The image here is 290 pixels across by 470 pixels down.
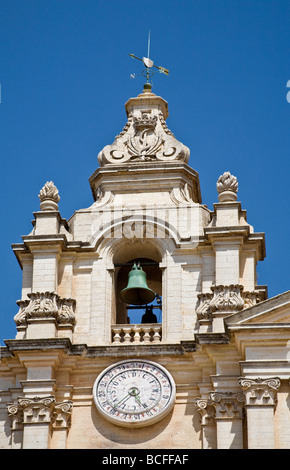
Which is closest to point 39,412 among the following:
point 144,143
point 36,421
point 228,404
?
point 36,421

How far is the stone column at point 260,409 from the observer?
34375 mm

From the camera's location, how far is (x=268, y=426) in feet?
113

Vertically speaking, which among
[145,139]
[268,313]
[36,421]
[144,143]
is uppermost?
[145,139]

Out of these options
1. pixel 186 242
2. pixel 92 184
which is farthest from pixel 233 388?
pixel 92 184

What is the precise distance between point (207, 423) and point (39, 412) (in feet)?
10.9

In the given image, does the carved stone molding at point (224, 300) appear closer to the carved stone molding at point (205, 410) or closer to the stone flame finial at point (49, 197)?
the carved stone molding at point (205, 410)

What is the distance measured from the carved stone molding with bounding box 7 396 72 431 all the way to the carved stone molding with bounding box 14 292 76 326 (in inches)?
73.6

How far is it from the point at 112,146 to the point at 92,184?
976 millimetres

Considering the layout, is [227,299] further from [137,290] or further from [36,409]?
[36,409]

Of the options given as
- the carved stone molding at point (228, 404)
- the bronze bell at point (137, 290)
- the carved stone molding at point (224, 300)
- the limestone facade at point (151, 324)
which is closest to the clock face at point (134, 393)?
the limestone facade at point (151, 324)

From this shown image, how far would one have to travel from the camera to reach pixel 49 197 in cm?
3884

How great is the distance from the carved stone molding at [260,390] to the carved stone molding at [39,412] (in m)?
3.60

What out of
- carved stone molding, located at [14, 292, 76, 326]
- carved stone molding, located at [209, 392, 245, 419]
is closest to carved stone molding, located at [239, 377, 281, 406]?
carved stone molding, located at [209, 392, 245, 419]
